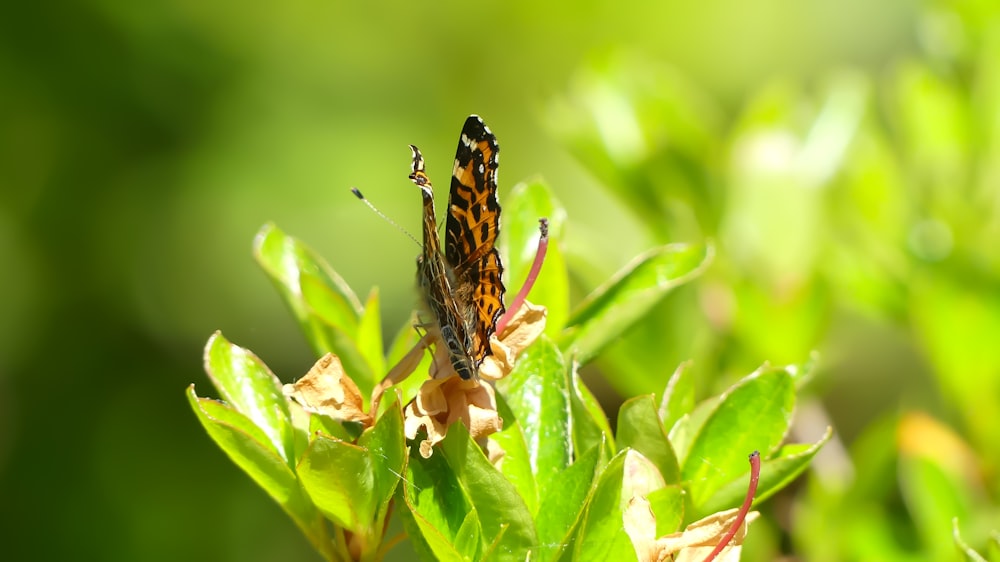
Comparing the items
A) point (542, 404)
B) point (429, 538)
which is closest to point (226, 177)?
point (542, 404)

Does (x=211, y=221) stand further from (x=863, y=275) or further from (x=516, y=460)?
(x=516, y=460)

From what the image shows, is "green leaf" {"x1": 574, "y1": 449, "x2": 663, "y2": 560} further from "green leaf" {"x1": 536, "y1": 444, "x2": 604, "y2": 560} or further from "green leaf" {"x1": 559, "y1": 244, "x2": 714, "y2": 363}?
"green leaf" {"x1": 559, "y1": 244, "x2": 714, "y2": 363}

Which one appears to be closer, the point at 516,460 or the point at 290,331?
the point at 516,460

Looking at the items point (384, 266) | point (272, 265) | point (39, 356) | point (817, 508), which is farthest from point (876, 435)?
point (39, 356)

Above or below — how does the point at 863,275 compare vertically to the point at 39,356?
below

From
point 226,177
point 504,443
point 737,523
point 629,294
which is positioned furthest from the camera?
point 226,177

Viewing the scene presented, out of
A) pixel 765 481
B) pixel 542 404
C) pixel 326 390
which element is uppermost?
A: pixel 326 390

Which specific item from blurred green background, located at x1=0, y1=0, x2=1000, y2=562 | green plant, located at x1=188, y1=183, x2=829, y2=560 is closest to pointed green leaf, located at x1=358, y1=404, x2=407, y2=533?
green plant, located at x1=188, y1=183, x2=829, y2=560

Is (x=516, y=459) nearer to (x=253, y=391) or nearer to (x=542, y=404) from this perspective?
(x=542, y=404)
